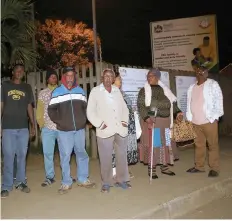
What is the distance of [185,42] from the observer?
17156mm

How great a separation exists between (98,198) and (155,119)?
1.94 metres

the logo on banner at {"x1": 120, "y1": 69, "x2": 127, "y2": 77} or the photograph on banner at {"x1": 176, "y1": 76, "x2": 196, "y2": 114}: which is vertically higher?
the logo on banner at {"x1": 120, "y1": 69, "x2": 127, "y2": 77}

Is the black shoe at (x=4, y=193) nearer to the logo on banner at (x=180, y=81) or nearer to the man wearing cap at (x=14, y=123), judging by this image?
the man wearing cap at (x=14, y=123)

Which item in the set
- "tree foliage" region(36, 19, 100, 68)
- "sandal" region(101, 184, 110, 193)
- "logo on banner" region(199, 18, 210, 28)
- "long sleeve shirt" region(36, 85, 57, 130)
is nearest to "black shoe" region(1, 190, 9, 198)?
"long sleeve shirt" region(36, 85, 57, 130)

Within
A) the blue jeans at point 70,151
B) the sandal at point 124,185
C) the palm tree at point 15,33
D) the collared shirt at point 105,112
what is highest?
the palm tree at point 15,33

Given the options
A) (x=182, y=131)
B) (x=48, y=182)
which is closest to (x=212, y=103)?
(x=182, y=131)

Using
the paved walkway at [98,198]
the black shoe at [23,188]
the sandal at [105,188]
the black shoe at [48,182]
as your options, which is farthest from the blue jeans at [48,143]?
the sandal at [105,188]

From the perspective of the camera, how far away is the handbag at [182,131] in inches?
295

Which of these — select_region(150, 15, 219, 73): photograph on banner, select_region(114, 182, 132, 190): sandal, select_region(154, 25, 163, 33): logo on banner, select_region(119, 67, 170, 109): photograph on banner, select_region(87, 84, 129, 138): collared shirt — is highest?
select_region(154, 25, 163, 33): logo on banner

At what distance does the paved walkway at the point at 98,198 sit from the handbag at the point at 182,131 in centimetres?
71

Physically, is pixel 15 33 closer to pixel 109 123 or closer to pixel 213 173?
pixel 109 123

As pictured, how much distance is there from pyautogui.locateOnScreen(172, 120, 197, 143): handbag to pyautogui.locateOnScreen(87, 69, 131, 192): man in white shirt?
142cm

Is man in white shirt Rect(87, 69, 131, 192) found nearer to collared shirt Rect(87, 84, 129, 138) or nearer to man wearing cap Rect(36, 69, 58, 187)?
collared shirt Rect(87, 84, 129, 138)

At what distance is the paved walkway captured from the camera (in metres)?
5.18
